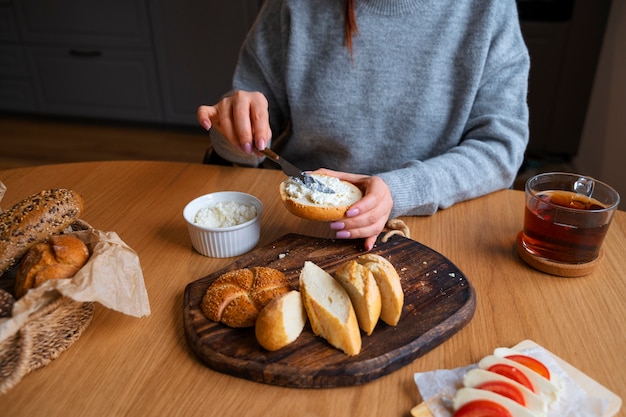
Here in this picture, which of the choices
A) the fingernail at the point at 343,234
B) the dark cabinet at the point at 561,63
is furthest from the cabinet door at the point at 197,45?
the fingernail at the point at 343,234

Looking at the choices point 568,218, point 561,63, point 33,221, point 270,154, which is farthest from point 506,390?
point 561,63

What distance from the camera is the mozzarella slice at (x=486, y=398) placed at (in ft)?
1.90

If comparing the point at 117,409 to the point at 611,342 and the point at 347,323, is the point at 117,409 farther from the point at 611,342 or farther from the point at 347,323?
the point at 611,342

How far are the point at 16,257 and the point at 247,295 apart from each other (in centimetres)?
36

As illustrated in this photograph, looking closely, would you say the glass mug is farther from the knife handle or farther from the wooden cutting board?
the knife handle

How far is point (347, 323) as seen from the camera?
2.28 ft

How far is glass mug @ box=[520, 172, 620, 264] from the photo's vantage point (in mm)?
842

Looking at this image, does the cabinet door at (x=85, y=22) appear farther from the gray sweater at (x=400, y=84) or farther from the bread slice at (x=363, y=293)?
the bread slice at (x=363, y=293)

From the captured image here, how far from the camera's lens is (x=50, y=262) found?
70cm

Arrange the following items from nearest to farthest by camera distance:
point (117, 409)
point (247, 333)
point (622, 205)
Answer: point (117, 409)
point (247, 333)
point (622, 205)

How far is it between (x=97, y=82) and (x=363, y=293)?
3447mm

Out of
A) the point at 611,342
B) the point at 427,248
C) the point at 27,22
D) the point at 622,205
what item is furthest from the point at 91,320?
Answer: the point at 27,22

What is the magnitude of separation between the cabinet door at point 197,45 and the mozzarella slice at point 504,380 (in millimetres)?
2901

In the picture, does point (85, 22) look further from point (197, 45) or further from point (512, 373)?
point (512, 373)
